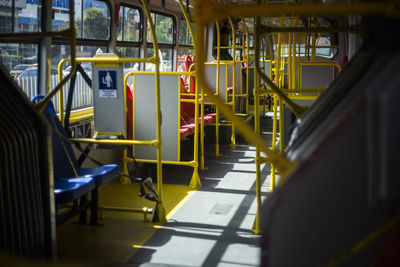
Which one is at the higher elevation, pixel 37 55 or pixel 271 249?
pixel 37 55

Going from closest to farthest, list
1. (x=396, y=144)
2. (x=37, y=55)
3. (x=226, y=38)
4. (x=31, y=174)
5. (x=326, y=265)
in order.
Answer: (x=396, y=144) < (x=326, y=265) < (x=31, y=174) < (x=37, y=55) < (x=226, y=38)

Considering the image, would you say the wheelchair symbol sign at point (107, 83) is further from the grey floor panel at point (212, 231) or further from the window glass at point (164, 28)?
the window glass at point (164, 28)

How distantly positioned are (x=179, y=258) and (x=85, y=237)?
0.96 m

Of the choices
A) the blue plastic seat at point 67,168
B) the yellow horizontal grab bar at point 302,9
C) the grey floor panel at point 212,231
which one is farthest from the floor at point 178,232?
the yellow horizontal grab bar at point 302,9

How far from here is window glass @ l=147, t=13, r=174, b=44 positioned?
27.8ft

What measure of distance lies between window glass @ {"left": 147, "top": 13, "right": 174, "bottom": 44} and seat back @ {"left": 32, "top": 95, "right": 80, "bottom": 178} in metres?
4.02

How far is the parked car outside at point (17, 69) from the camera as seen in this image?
4789 millimetres

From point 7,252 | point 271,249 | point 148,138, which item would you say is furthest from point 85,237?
point 271,249

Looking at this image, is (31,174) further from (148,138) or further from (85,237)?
(148,138)

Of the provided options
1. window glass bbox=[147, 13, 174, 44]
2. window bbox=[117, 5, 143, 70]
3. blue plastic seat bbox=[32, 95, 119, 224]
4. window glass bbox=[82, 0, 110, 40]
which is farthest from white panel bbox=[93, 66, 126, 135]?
window glass bbox=[147, 13, 174, 44]

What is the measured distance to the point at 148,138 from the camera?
609 centimetres

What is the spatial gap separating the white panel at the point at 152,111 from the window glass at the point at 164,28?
257 centimetres

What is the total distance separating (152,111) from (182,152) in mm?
2546

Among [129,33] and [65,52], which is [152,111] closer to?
[65,52]
